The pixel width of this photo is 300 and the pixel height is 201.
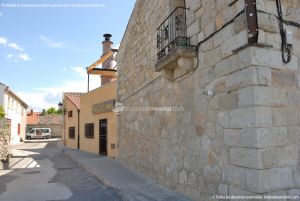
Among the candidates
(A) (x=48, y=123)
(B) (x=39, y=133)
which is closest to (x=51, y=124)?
(A) (x=48, y=123)

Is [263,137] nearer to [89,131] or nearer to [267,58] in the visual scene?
[267,58]

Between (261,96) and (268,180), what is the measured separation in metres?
1.00

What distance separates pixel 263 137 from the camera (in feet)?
11.0

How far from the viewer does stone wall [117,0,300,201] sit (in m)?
3.39

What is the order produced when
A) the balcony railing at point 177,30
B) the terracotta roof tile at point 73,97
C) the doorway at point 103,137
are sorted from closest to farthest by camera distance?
1. the balcony railing at point 177,30
2. the doorway at point 103,137
3. the terracotta roof tile at point 73,97

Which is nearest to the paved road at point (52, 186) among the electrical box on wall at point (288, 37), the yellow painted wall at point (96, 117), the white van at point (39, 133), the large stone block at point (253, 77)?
the yellow painted wall at point (96, 117)

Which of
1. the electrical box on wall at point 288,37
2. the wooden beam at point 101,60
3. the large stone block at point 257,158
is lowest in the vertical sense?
the large stone block at point 257,158

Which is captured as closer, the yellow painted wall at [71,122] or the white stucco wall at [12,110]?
the yellow painted wall at [71,122]

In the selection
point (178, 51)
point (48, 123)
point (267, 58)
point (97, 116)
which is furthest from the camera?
point (48, 123)

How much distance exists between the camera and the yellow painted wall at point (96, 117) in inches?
478

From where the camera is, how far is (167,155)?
5.96 metres

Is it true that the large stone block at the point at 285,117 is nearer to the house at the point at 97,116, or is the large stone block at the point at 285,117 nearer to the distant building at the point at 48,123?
the house at the point at 97,116

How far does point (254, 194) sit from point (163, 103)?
10.9 feet

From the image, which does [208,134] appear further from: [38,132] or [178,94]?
[38,132]
